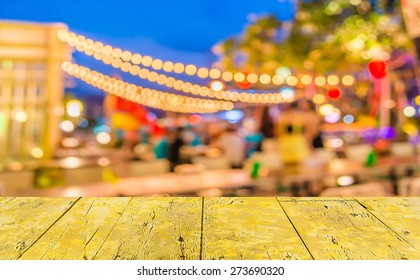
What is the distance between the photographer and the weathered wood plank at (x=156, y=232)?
1.38 metres

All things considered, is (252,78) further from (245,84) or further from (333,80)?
(333,80)

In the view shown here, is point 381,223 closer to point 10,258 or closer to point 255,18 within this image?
point 10,258

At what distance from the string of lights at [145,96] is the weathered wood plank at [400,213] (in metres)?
2.50

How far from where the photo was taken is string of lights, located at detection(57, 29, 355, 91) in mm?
3807

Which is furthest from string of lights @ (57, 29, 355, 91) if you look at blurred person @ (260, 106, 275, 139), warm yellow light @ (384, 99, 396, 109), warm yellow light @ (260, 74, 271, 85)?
warm yellow light @ (384, 99, 396, 109)

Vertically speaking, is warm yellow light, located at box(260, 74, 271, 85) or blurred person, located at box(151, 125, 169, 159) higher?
warm yellow light, located at box(260, 74, 271, 85)

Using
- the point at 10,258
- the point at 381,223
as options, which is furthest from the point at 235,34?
the point at 10,258

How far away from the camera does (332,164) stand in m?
4.23

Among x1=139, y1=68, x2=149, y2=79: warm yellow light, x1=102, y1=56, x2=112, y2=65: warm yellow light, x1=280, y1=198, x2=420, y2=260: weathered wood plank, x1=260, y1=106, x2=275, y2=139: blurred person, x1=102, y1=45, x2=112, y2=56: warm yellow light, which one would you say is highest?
x1=102, y1=45, x2=112, y2=56: warm yellow light

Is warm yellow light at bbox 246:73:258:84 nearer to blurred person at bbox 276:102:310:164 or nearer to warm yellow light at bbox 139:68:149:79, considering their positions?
blurred person at bbox 276:102:310:164

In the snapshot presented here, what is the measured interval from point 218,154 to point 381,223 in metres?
2.64

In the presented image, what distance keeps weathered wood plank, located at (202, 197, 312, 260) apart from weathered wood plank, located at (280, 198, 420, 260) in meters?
0.05

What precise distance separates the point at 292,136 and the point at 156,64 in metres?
1.37

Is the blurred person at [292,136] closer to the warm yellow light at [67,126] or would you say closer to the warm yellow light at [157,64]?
the warm yellow light at [157,64]
